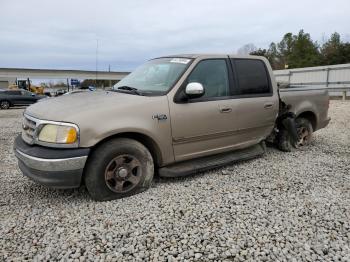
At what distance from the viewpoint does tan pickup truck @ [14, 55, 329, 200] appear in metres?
3.27

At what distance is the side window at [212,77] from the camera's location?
4.22 metres

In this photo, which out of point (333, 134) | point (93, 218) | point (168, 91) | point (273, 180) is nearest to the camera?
point (93, 218)

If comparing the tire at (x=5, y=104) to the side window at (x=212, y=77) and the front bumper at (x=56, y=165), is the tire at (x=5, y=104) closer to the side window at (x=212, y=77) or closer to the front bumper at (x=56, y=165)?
the front bumper at (x=56, y=165)

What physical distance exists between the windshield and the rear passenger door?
38.2 inches

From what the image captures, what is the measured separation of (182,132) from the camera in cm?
398

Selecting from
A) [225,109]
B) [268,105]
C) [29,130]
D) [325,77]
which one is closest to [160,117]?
[225,109]

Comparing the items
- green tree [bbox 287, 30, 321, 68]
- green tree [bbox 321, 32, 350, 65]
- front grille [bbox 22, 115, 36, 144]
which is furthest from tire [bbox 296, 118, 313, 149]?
green tree [bbox 287, 30, 321, 68]

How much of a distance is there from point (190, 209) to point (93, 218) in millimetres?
1052

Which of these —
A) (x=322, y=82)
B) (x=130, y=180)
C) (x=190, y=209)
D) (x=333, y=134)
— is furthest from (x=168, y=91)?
(x=322, y=82)

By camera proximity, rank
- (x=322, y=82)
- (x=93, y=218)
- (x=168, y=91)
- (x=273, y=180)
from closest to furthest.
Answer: (x=93, y=218) → (x=168, y=91) → (x=273, y=180) → (x=322, y=82)

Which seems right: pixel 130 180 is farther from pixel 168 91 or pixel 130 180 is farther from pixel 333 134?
pixel 333 134

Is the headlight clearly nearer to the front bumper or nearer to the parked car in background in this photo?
the front bumper

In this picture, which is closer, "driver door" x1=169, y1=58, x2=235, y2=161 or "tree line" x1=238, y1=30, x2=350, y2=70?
"driver door" x1=169, y1=58, x2=235, y2=161

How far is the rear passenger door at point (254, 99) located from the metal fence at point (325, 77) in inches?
786
